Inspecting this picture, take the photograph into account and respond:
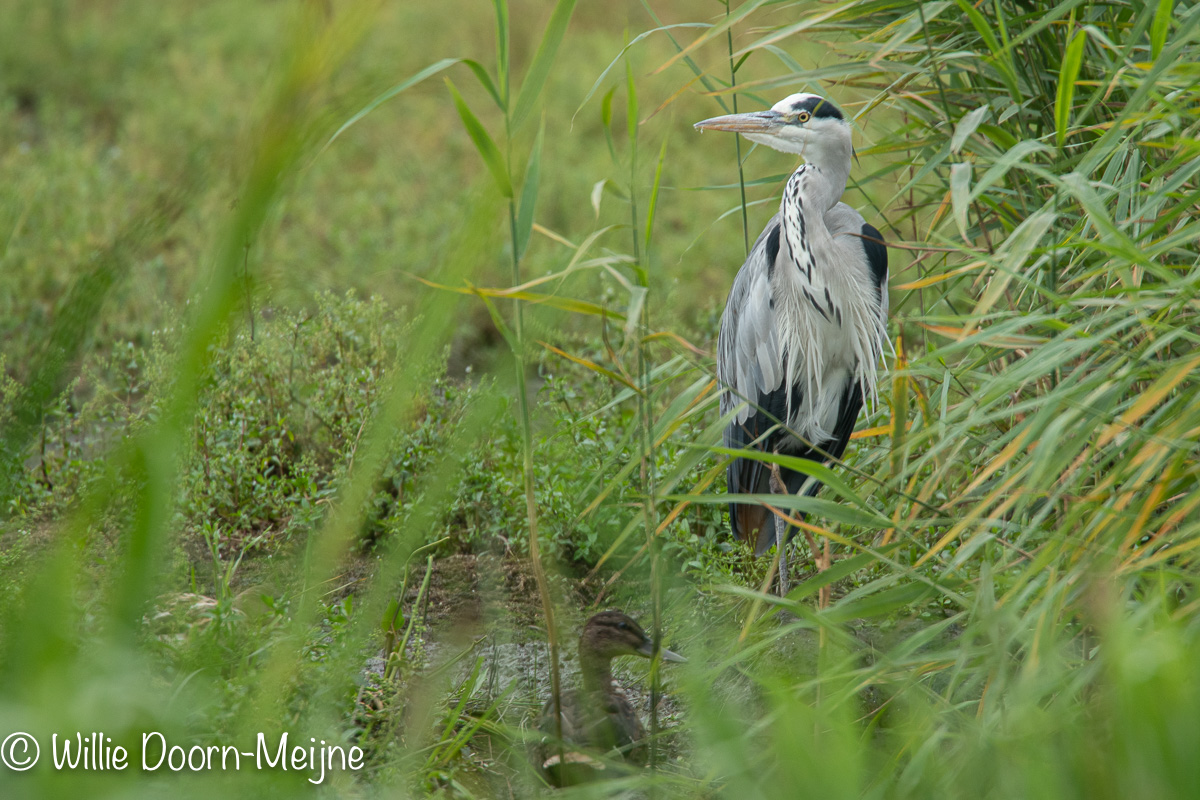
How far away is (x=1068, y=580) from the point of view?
1.62 meters

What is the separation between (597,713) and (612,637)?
0.20m

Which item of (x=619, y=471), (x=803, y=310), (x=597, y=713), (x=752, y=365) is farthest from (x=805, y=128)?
(x=597, y=713)

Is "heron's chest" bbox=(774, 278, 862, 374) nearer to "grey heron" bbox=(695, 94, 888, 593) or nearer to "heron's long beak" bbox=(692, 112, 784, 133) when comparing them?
"grey heron" bbox=(695, 94, 888, 593)

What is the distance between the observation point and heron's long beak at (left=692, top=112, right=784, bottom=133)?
281 cm

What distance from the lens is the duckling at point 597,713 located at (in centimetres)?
211

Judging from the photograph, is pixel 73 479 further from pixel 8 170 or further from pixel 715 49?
pixel 715 49

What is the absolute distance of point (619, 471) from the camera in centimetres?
291

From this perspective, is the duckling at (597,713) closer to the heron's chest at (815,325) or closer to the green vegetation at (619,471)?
the green vegetation at (619,471)

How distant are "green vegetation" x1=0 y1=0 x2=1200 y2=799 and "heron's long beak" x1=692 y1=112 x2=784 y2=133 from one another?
17 centimetres

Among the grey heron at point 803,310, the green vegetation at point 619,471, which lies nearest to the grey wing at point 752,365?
the grey heron at point 803,310

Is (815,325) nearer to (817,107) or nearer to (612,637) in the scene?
(817,107)

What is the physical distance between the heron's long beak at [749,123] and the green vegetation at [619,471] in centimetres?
17

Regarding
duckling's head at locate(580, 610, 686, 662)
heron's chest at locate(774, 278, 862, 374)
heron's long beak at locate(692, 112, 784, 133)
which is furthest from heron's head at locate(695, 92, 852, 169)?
duckling's head at locate(580, 610, 686, 662)

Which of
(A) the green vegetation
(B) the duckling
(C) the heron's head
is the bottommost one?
(B) the duckling
